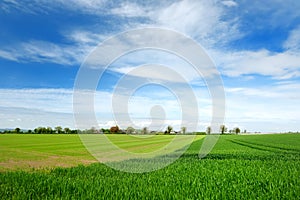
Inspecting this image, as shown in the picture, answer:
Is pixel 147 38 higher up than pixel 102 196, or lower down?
higher up

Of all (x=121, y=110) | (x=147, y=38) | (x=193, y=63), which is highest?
(x=147, y=38)

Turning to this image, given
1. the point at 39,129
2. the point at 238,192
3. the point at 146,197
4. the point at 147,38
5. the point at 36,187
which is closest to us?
the point at 146,197

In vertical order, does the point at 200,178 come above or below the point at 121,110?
below

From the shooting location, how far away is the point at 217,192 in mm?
8289

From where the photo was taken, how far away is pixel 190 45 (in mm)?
16500

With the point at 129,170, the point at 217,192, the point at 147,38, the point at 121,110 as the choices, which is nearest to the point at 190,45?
the point at 147,38

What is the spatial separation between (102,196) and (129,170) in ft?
19.5

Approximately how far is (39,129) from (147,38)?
100230 millimetres

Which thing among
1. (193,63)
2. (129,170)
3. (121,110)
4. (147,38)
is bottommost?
(129,170)

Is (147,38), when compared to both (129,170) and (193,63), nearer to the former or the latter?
(193,63)

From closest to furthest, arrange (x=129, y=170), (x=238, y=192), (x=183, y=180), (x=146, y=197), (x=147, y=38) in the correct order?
1. (x=146, y=197)
2. (x=238, y=192)
3. (x=183, y=180)
4. (x=129, y=170)
5. (x=147, y=38)

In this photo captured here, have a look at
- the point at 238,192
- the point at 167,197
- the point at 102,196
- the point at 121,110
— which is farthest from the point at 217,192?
the point at 121,110

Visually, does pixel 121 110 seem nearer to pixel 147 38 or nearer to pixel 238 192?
pixel 147 38

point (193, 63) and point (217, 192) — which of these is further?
point (193, 63)
